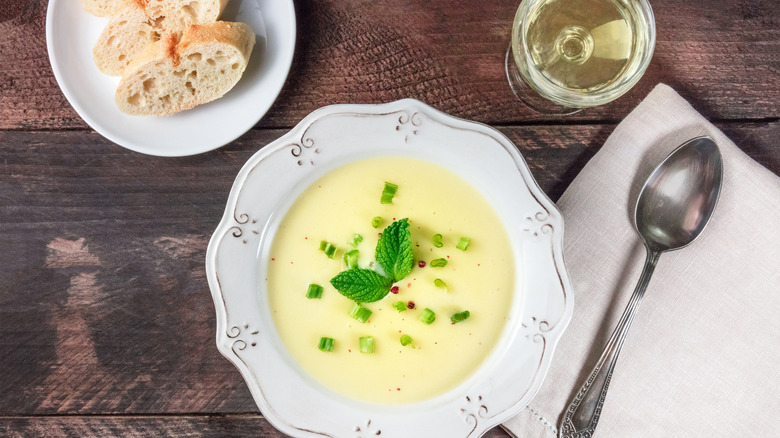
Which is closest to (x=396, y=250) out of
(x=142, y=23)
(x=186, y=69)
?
(x=186, y=69)

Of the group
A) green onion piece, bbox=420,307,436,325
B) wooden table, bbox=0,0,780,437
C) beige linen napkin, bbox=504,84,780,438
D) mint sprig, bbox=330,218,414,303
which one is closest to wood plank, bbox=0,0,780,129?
wooden table, bbox=0,0,780,437

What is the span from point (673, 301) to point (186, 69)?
110 cm

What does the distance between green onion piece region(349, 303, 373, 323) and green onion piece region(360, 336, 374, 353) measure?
36mm

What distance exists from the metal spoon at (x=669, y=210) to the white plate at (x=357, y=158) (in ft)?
0.46

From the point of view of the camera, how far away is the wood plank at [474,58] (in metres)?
1.20

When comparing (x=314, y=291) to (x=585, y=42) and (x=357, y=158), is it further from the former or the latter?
(x=585, y=42)

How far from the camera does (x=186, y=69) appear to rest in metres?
1.14

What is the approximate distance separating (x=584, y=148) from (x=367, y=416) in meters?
0.72

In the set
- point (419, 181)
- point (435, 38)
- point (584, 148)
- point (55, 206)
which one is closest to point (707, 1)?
point (584, 148)

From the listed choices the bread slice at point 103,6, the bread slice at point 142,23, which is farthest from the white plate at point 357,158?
the bread slice at point 103,6

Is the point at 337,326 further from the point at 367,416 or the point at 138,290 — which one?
the point at 138,290

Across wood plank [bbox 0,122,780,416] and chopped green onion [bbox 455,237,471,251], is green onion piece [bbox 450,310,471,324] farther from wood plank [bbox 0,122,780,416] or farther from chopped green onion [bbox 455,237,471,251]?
wood plank [bbox 0,122,780,416]

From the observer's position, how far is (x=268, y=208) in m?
1.09

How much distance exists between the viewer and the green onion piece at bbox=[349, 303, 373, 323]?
1109mm
